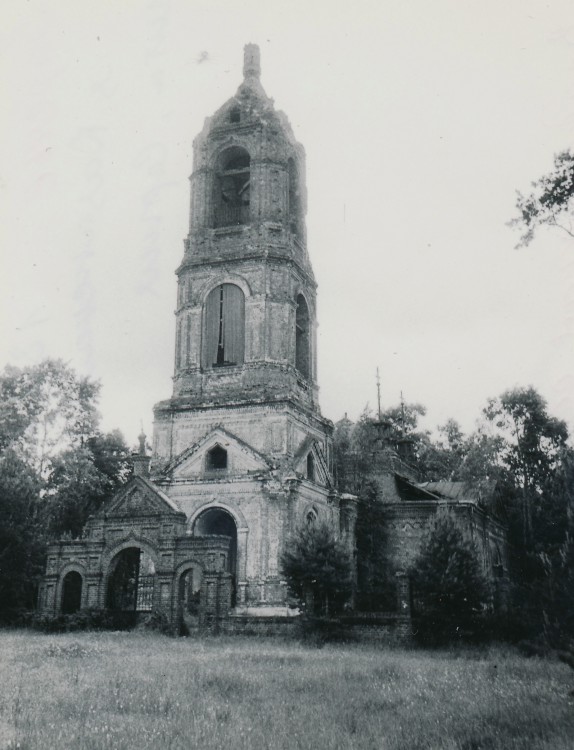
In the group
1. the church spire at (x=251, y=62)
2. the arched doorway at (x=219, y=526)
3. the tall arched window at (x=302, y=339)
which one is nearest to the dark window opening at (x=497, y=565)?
the tall arched window at (x=302, y=339)

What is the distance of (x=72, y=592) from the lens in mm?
23547

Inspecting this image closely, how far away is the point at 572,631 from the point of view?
8859 mm

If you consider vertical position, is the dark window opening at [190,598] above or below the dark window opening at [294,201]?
below

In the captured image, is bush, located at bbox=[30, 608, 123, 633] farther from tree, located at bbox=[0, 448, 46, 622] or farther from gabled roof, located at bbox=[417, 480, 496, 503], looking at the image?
gabled roof, located at bbox=[417, 480, 496, 503]

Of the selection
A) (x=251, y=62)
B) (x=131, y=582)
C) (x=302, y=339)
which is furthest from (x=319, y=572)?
(x=251, y=62)

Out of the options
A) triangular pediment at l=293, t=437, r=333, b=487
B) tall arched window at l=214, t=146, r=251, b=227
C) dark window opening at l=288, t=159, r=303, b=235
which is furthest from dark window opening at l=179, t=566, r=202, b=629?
dark window opening at l=288, t=159, r=303, b=235

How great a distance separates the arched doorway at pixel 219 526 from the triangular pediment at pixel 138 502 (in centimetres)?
257

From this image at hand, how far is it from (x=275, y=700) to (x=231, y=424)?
16386 mm

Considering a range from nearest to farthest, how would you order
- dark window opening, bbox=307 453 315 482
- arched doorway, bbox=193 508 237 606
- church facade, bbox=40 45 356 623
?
church facade, bbox=40 45 356 623, arched doorway, bbox=193 508 237 606, dark window opening, bbox=307 453 315 482

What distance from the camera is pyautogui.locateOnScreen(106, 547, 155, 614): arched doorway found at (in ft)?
72.9

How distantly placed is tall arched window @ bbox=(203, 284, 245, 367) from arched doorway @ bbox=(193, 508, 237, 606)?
18.1ft

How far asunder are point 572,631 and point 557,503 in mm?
22958

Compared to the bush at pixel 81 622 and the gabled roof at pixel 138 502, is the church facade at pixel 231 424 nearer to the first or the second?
the gabled roof at pixel 138 502

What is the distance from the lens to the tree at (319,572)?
1998 cm
